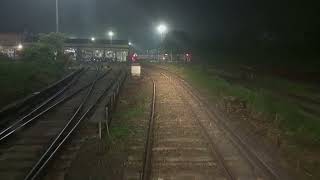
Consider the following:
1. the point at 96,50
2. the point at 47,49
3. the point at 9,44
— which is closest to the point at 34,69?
the point at 47,49

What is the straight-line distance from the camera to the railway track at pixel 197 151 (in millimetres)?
11781

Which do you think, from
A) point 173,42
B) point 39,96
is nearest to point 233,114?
point 39,96

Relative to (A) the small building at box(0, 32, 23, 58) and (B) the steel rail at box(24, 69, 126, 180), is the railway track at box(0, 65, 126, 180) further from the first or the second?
(A) the small building at box(0, 32, 23, 58)

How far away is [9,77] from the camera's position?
3328cm

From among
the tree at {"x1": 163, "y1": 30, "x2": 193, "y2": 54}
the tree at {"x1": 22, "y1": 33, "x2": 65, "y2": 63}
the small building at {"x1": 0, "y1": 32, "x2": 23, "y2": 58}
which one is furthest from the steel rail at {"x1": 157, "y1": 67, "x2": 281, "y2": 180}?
the tree at {"x1": 163, "y1": 30, "x2": 193, "y2": 54}

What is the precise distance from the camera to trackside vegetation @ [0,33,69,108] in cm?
2844

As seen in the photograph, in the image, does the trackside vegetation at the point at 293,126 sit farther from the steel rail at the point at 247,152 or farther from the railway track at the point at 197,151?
the railway track at the point at 197,151

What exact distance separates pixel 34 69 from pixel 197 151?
94.7ft

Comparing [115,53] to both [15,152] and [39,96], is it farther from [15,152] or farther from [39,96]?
[15,152]

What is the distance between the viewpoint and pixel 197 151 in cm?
1420

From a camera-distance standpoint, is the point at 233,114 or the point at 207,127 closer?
the point at 207,127

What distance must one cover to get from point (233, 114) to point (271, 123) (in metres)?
3.17

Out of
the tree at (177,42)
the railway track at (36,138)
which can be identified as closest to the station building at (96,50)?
the tree at (177,42)

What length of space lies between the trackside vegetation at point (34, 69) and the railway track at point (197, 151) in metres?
10.2
